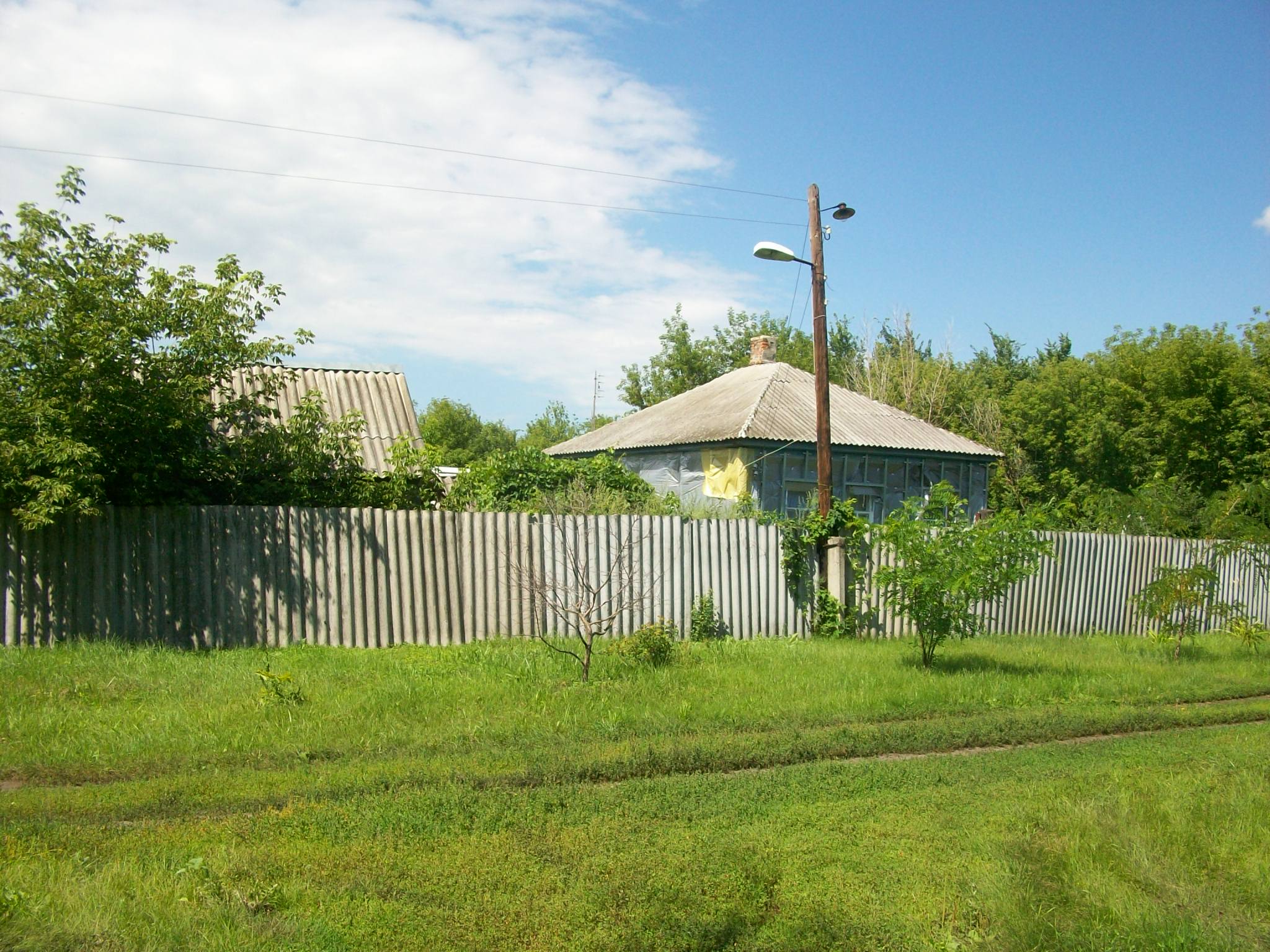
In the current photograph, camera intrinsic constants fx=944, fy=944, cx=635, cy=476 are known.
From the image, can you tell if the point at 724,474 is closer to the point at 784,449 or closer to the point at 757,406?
the point at 784,449

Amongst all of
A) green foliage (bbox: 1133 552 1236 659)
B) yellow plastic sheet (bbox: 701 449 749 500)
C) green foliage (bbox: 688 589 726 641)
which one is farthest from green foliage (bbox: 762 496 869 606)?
yellow plastic sheet (bbox: 701 449 749 500)

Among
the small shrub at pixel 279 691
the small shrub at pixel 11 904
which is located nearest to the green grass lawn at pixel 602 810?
the small shrub at pixel 11 904

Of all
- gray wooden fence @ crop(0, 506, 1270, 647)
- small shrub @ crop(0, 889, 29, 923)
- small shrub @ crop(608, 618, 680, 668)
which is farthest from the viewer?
Result: small shrub @ crop(608, 618, 680, 668)

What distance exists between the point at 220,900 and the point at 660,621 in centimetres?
841

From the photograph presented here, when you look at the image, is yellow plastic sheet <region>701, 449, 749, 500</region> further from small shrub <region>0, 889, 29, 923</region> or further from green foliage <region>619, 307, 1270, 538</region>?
small shrub <region>0, 889, 29, 923</region>

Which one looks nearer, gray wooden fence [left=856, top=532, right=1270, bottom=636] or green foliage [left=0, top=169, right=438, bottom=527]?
green foliage [left=0, top=169, right=438, bottom=527]

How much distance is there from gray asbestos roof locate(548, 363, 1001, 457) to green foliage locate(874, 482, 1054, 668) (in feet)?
33.9

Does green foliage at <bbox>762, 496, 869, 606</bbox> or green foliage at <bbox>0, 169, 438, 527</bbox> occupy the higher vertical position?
green foliage at <bbox>0, 169, 438, 527</bbox>

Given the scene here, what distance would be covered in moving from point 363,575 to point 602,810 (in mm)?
6445

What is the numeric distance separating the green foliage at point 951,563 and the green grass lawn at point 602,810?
0.89 meters

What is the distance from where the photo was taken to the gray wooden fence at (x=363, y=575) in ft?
34.0

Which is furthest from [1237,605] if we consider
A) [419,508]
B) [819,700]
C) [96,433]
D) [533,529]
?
[96,433]

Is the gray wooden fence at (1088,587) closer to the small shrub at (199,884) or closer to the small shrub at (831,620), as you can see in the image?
the small shrub at (831,620)

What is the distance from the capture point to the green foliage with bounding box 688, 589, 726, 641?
13133 mm
